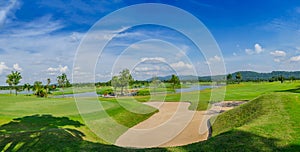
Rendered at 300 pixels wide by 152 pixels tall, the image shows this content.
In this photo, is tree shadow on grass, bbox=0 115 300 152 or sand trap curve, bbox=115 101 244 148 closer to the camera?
tree shadow on grass, bbox=0 115 300 152

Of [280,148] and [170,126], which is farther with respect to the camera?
[170,126]

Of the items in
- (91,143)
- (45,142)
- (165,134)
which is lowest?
(165,134)

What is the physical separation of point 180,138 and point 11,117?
11285 mm

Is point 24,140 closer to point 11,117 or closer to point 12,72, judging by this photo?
point 11,117

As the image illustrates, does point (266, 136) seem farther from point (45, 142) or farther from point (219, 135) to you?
point (45, 142)

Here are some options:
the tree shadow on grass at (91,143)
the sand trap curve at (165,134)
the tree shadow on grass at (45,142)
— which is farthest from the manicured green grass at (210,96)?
the tree shadow on grass at (45,142)

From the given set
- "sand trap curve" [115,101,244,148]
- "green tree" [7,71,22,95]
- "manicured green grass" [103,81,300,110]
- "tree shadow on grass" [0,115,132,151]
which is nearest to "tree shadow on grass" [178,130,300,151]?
"tree shadow on grass" [0,115,132,151]

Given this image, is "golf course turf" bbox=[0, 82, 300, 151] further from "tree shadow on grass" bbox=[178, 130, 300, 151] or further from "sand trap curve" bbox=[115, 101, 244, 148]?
"sand trap curve" bbox=[115, 101, 244, 148]

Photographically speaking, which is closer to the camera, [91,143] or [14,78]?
[91,143]

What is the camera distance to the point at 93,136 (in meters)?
14.3

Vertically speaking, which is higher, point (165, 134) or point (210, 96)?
point (210, 96)

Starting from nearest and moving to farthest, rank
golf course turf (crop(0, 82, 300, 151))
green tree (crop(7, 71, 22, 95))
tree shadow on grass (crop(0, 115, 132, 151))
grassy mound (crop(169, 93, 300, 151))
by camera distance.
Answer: grassy mound (crop(169, 93, 300, 151)) → golf course turf (crop(0, 82, 300, 151)) → tree shadow on grass (crop(0, 115, 132, 151)) → green tree (crop(7, 71, 22, 95))

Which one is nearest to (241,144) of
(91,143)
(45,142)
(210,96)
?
(91,143)

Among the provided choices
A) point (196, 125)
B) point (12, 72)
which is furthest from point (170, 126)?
point (12, 72)
